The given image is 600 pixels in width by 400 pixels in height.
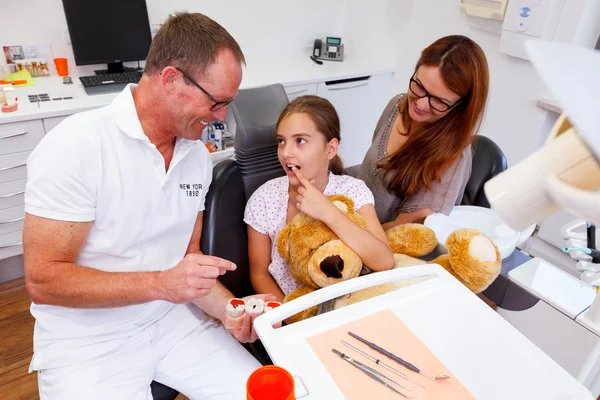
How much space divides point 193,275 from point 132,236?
0.93 ft

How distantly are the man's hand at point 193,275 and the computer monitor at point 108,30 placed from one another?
1837 mm

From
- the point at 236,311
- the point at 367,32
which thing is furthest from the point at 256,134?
the point at 367,32

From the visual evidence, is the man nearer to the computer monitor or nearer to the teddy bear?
the teddy bear

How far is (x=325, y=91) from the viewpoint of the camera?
116 inches

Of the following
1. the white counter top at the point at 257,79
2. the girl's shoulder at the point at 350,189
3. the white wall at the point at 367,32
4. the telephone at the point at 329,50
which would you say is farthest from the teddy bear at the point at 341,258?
the telephone at the point at 329,50

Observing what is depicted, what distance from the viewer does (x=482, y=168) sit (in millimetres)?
1676

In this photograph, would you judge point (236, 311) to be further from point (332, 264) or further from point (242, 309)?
point (332, 264)

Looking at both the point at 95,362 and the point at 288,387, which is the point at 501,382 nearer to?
the point at 288,387

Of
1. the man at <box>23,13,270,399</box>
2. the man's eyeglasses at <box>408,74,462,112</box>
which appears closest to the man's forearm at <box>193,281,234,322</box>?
the man at <box>23,13,270,399</box>

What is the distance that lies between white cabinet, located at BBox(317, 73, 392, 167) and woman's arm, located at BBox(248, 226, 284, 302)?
1.78m

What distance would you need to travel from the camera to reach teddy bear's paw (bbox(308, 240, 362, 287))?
3.44 ft

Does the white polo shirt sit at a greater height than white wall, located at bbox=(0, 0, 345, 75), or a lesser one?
lesser

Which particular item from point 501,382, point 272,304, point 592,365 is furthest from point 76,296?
point 592,365

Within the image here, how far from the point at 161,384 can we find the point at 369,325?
2.34 ft
